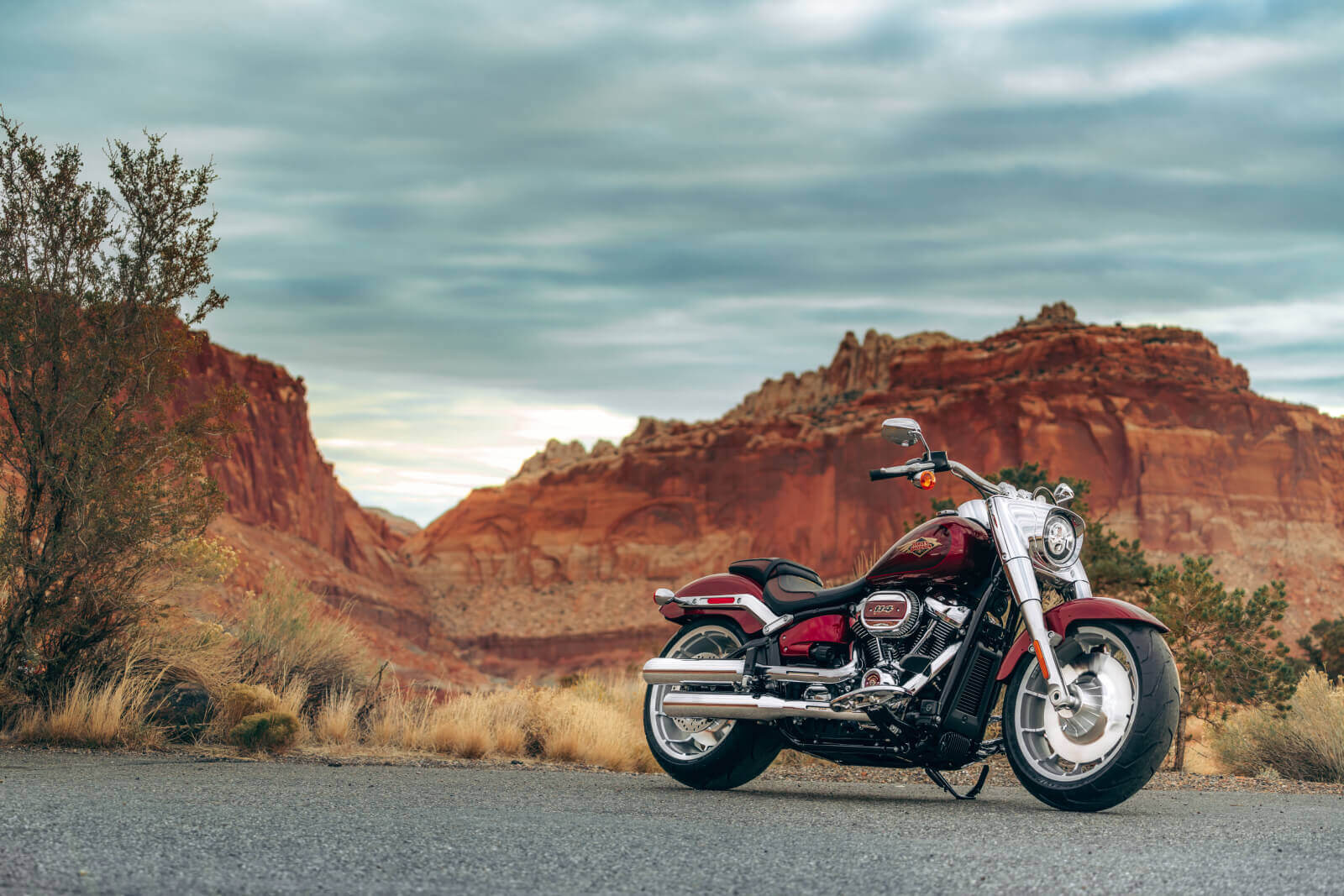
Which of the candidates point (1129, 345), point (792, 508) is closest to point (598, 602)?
point (792, 508)

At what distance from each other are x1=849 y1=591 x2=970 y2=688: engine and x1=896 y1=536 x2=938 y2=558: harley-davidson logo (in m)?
0.25

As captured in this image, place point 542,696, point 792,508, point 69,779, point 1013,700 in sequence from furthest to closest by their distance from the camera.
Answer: point 792,508
point 542,696
point 69,779
point 1013,700

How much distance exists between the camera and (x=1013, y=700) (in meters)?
6.06

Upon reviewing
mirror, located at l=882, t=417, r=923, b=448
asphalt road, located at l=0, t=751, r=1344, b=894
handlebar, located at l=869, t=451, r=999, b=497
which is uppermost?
mirror, located at l=882, t=417, r=923, b=448

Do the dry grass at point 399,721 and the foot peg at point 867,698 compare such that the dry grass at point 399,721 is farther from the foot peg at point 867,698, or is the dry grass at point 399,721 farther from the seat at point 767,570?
the foot peg at point 867,698

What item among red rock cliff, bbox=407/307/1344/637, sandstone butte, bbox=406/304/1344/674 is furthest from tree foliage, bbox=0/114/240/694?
sandstone butte, bbox=406/304/1344/674

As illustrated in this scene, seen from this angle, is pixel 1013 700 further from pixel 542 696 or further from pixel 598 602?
pixel 598 602

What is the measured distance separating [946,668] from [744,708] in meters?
1.26

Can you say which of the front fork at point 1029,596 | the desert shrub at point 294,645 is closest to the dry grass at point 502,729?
the desert shrub at point 294,645

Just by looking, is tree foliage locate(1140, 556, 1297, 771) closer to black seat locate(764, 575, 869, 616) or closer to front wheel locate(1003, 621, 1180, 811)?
black seat locate(764, 575, 869, 616)

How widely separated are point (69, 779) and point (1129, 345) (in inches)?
2737

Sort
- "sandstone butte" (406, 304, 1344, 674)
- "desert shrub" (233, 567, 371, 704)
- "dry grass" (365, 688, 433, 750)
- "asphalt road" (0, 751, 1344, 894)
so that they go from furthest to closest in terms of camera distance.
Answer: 1. "sandstone butte" (406, 304, 1344, 674)
2. "desert shrub" (233, 567, 371, 704)
3. "dry grass" (365, 688, 433, 750)
4. "asphalt road" (0, 751, 1344, 894)

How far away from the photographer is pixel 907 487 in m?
70.1

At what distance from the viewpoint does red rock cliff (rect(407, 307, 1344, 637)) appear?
62.9m
